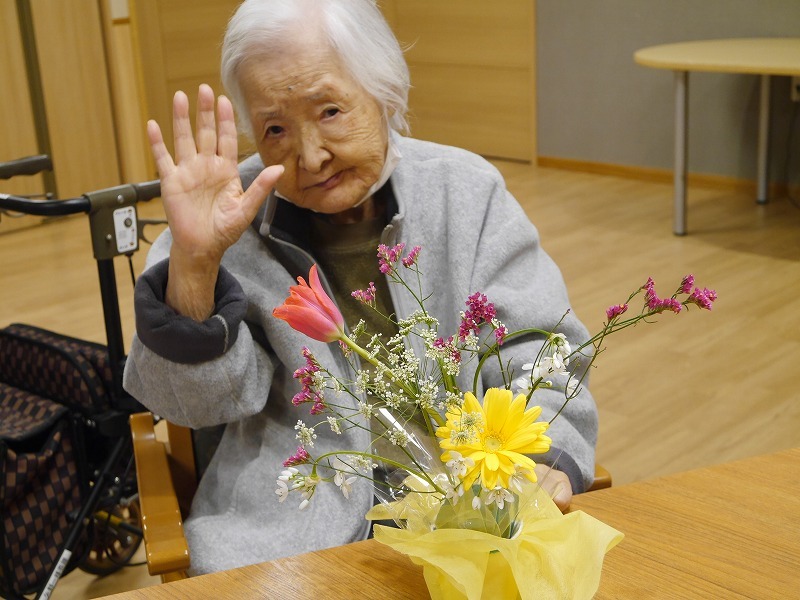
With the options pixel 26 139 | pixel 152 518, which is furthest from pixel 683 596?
pixel 26 139

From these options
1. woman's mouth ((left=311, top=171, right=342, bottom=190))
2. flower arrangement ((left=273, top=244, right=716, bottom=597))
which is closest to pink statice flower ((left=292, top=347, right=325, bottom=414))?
flower arrangement ((left=273, top=244, right=716, bottom=597))

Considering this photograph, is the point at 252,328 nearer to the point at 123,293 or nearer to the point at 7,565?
the point at 7,565

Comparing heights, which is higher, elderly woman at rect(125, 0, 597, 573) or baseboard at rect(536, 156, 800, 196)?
elderly woman at rect(125, 0, 597, 573)

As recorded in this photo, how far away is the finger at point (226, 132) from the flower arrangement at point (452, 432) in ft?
1.95

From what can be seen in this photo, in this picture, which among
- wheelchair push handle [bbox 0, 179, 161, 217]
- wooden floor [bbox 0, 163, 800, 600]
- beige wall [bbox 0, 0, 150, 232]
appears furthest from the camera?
beige wall [bbox 0, 0, 150, 232]

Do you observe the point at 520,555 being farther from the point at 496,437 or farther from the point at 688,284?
the point at 688,284

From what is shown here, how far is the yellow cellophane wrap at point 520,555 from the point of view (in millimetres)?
835

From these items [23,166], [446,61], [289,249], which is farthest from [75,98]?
[289,249]

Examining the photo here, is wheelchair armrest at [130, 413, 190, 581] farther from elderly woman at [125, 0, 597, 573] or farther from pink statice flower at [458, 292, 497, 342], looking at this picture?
pink statice flower at [458, 292, 497, 342]

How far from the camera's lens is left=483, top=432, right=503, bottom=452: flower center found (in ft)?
2.51

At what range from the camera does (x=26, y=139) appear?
17.1 feet

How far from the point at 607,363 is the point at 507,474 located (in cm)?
262

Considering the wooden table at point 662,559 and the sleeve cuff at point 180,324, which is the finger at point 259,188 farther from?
the wooden table at point 662,559

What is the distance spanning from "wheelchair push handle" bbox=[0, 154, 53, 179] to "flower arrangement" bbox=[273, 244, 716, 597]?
145 centimetres
